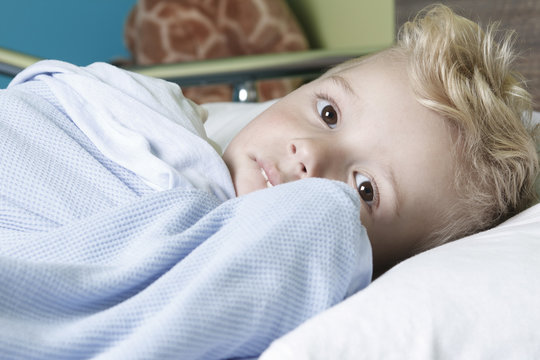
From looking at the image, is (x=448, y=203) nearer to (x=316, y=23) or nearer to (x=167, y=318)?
(x=167, y=318)

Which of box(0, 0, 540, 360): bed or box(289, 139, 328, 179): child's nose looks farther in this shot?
box(289, 139, 328, 179): child's nose

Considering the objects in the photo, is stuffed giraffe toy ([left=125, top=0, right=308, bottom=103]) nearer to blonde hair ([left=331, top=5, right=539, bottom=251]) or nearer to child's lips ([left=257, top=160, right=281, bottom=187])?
blonde hair ([left=331, top=5, right=539, bottom=251])

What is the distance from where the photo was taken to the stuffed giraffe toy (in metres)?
3.08

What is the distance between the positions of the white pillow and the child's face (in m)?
0.21

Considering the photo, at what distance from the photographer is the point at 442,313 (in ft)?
Result: 2.13

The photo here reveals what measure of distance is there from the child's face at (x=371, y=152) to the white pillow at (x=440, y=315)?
0.21m

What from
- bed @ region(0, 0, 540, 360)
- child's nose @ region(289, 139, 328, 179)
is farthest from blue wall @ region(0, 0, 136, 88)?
bed @ region(0, 0, 540, 360)

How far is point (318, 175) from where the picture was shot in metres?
0.93

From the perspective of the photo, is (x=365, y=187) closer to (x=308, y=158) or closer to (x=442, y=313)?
(x=308, y=158)

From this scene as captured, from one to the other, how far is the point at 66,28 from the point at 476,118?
2716mm

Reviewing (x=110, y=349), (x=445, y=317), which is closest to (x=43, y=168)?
(x=110, y=349)

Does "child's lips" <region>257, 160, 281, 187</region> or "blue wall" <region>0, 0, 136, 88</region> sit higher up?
"child's lips" <region>257, 160, 281, 187</region>

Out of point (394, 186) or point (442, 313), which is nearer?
point (442, 313)

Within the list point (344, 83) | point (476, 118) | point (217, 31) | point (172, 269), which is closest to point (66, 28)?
point (217, 31)
